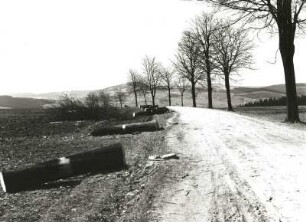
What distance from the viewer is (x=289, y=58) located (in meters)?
16.9

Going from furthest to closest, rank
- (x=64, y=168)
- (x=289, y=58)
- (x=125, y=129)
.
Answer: (x=289, y=58) → (x=125, y=129) → (x=64, y=168)

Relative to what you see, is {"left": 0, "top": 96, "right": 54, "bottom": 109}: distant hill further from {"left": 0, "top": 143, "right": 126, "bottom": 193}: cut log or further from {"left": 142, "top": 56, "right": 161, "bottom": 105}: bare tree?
{"left": 0, "top": 143, "right": 126, "bottom": 193}: cut log

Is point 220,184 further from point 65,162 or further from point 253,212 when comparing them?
point 65,162

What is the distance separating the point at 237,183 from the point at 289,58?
12010mm

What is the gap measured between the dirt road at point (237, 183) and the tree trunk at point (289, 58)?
23.0 feet

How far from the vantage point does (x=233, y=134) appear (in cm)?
1216

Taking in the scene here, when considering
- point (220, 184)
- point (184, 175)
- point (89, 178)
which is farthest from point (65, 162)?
point (220, 184)

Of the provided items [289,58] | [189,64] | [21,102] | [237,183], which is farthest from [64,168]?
[21,102]

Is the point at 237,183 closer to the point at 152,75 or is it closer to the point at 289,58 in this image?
the point at 289,58

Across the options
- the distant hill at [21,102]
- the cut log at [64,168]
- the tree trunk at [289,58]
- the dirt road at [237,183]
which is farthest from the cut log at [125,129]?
the distant hill at [21,102]

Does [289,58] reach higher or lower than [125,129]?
higher

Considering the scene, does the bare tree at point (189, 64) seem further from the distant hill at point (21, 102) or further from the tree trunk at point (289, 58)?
the distant hill at point (21, 102)

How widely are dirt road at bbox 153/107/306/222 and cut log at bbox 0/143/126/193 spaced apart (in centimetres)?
156

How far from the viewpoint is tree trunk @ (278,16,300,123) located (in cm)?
1675
